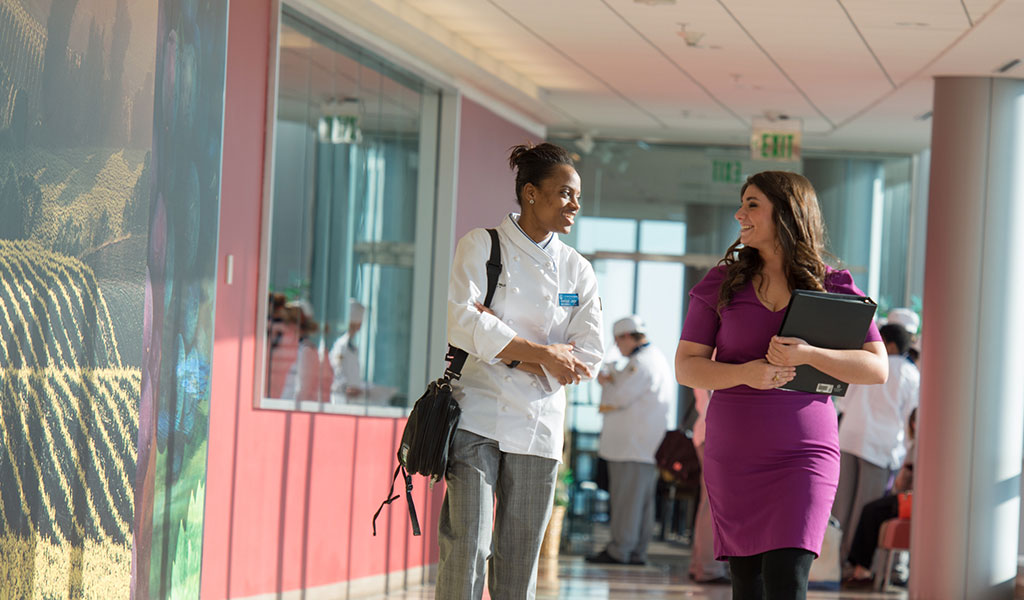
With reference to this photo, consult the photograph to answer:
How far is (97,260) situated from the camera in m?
3.46

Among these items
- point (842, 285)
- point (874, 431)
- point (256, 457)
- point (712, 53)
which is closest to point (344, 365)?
point (256, 457)

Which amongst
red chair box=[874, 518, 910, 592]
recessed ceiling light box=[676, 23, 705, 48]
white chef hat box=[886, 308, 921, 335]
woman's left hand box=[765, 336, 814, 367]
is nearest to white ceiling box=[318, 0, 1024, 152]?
recessed ceiling light box=[676, 23, 705, 48]

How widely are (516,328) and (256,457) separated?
2.68 m

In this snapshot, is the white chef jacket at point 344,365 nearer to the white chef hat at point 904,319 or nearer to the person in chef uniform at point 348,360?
the person in chef uniform at point 348,360

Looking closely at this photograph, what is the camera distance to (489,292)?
12.0 feet

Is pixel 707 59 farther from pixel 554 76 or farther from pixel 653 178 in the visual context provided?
pixel 653 178

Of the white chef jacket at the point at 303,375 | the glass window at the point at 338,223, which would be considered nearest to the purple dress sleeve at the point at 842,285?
the glass window at the point at 338,223

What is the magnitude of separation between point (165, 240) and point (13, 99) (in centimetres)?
56

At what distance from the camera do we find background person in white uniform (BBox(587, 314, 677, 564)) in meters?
9.77

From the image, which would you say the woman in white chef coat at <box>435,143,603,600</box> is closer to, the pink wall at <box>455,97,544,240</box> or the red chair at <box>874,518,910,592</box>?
the pink wall at <box>455,97,544,240</box>

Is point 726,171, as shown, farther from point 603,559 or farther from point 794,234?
point 794,234

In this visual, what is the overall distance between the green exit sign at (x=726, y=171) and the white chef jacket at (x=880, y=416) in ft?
9.25

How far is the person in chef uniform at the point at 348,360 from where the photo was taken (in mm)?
7402

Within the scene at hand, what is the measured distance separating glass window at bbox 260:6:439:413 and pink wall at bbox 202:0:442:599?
388mm
